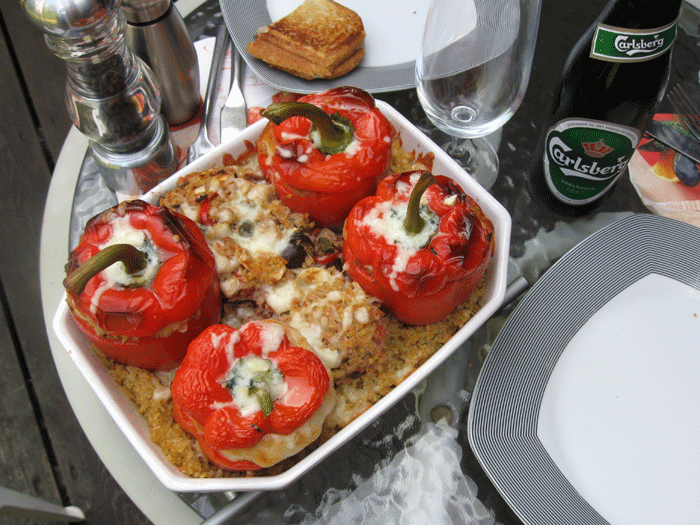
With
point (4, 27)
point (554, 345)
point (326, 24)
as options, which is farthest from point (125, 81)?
point (4, 27)

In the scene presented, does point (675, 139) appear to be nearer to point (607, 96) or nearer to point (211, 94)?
point (607, 96)

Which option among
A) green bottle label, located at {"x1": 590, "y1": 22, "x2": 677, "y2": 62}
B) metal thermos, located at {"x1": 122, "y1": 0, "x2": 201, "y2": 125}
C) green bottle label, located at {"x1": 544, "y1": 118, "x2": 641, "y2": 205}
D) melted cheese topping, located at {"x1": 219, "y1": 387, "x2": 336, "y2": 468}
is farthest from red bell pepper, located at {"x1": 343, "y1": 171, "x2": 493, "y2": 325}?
metal thermos, located at {"x1": 122, "y1": 0, "x2": 201, "y2": 125}

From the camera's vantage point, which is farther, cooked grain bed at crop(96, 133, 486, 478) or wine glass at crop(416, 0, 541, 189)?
wine glass at crop(416, 0, 541, 189)

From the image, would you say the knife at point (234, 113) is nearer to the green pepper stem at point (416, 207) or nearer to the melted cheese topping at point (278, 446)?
the green pepper stem at point (416, 207)

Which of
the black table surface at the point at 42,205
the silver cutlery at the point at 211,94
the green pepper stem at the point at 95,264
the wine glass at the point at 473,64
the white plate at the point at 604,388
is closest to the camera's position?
the green pepper stem at the point at 95,264

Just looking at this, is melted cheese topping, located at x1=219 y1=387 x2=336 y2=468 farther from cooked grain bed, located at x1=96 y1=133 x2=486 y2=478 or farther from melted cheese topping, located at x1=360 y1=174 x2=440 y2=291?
melted cheese topping, located at x1=360 y1=174 x2=440 y2=291

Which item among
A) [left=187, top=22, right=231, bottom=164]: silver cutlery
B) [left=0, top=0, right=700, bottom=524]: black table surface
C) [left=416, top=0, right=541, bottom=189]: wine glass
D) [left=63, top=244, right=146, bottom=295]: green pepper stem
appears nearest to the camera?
[left=63, top=244, right=146, bottom=295]: green pepper stem

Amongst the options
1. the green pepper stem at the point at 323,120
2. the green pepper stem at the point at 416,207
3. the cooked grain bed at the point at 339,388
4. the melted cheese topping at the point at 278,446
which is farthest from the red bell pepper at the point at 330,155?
the melted cheese topping at the point at 278,446
